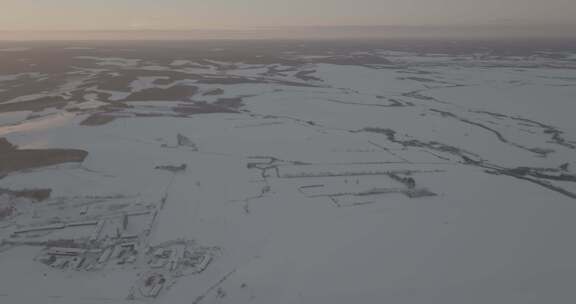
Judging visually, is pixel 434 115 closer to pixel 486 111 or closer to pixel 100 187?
pixel 486 111

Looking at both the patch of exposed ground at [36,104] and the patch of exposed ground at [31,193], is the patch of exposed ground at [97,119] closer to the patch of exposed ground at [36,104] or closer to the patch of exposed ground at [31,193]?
the patch of exposed ground at [36,104]

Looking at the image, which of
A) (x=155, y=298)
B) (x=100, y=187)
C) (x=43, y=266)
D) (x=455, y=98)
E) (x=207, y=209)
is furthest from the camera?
(x=455, y=98)

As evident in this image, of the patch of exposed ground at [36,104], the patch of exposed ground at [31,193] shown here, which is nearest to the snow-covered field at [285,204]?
the patch of exposed ground at [31,193]

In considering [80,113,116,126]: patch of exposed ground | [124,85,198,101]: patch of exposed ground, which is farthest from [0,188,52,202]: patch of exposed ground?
[124,85,198,101]: patch of exposed ground

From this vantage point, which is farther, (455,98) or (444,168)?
(455,98)

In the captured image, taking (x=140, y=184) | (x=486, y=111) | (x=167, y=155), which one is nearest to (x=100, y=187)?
(x=140, y=184)

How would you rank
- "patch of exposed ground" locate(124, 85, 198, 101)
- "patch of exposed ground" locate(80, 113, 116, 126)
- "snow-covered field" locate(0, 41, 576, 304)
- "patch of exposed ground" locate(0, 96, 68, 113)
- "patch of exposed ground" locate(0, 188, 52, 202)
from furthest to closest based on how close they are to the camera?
"patch of exposed ground" locate(124, 85, 198, 101) < "patch of exposed ground" locate(0, 96, 68, 113) < "patch of exposed ground" locate(80, 113, 116, 126) < "patch of exposed ground" locate(0, 188, 52, 202) < "snow-covered field" locate(0, 41, 576, 304)

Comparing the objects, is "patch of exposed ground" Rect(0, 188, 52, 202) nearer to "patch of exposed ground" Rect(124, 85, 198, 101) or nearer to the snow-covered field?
the snow-covered field

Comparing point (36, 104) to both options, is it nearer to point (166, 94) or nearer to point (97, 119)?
point (97, 119)
